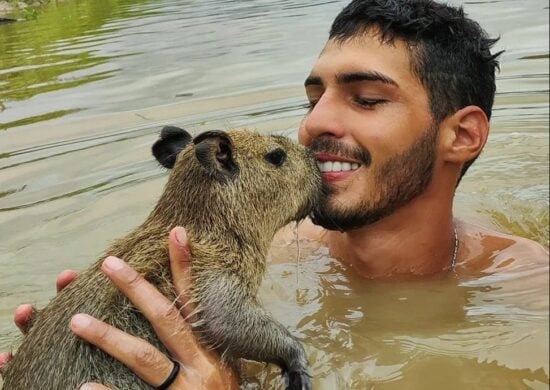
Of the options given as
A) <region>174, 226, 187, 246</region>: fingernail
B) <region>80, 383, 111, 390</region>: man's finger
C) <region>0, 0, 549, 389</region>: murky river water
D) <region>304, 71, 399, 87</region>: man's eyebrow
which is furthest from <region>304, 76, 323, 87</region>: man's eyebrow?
<region>80, 383, 111, 390</region>: man's finger

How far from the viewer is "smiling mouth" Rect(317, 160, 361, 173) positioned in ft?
11.8

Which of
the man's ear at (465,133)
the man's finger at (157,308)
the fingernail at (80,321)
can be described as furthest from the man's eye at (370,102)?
the fingernail at (80,321)

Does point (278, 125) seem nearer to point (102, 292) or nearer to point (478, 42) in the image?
point (478, 42)

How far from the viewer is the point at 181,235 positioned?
9.84 ft

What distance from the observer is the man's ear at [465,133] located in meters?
3.87

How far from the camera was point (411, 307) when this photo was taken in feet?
12.5

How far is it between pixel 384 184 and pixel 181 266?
3.81 feet

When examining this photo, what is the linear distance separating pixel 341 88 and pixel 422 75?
1.37 feet

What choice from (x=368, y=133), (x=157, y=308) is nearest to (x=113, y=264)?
(x=157, y=308)

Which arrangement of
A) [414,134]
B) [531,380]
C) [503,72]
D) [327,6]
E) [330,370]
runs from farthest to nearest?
[327,6]
[503,72]
[414,134]
[330,370]
[531,380]

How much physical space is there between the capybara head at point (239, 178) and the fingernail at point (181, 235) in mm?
176

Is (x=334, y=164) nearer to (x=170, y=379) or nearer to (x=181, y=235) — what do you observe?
(x=181, y=235)

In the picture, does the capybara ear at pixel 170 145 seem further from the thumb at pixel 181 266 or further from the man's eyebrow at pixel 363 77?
the man's eyebrow at pixel 363 77

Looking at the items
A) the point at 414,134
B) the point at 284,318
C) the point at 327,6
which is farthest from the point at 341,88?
the point at 327,6
